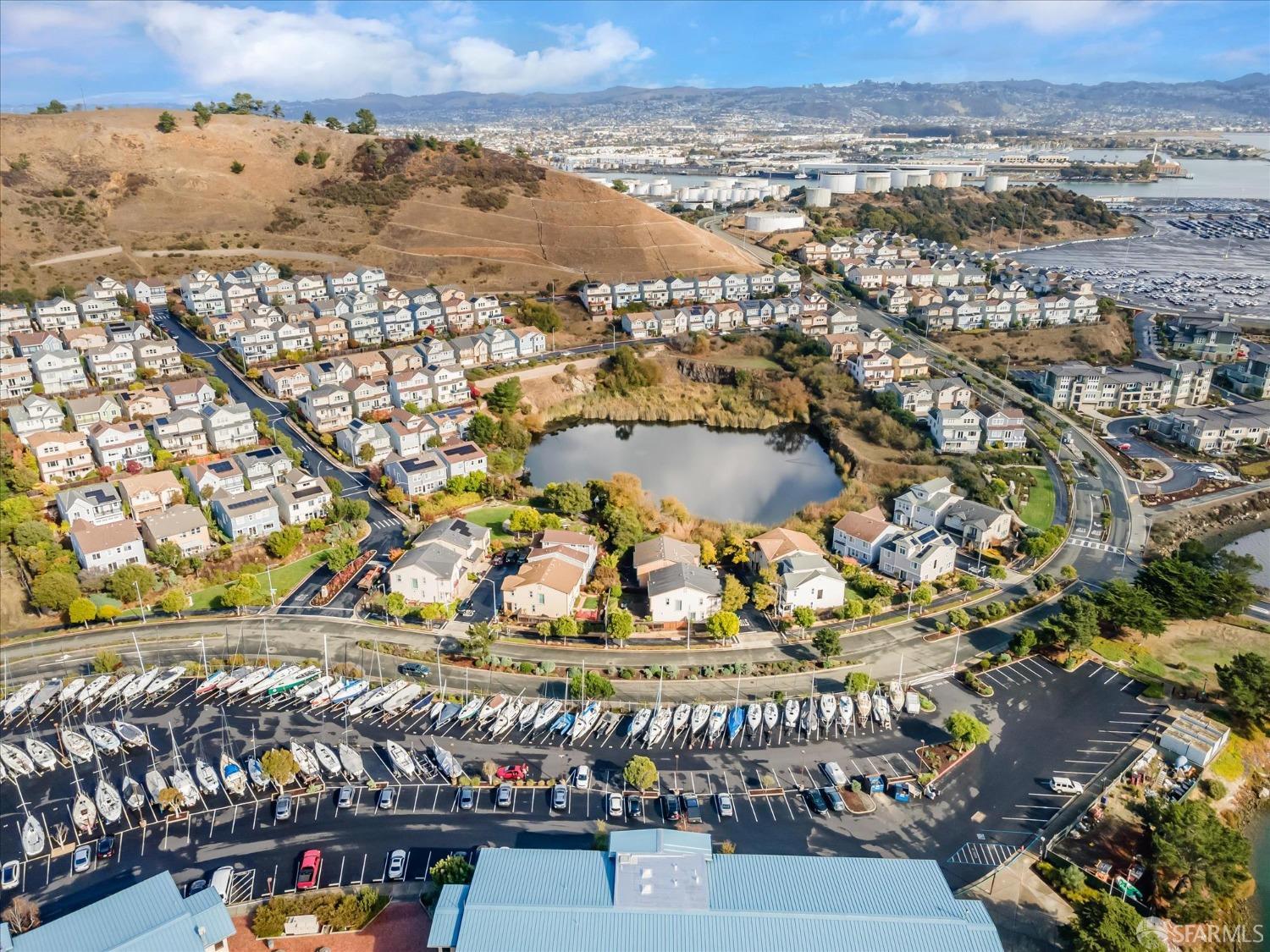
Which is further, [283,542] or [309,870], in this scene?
[283,542]

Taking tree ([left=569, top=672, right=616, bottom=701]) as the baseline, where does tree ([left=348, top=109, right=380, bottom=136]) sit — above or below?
above

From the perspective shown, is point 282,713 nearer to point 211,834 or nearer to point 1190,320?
point 211,834

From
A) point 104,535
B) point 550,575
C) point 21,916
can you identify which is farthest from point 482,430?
point 21,916

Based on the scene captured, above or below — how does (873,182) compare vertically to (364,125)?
below

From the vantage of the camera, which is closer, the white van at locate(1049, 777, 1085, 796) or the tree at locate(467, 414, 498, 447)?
the white van at locate(1049, 777, 1085, 796)

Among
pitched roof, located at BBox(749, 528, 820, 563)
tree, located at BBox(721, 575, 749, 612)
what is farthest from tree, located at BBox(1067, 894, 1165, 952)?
pitched roof, located at BBox(749, 528, 820, 563)

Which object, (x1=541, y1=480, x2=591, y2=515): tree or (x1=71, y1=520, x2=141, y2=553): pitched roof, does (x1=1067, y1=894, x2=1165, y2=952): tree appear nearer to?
(x1=541, y1=480, x2=591, y2=515): tree

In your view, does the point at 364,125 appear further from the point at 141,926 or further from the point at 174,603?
the point at 141,926

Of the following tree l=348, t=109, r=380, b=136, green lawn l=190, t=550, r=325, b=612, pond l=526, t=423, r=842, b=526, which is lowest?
pond l=526, t=423, r=842, b=526
